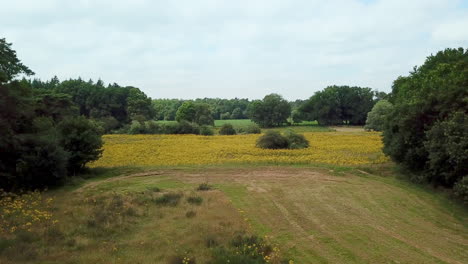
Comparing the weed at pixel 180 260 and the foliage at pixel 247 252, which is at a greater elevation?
the foliage at pixel 247 252

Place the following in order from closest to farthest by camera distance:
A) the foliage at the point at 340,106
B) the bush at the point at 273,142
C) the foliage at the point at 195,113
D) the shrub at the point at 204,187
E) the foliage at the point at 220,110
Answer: the shrub at the point at 204,187, the bush at the point at 273,142, the foliage at the point at 195,113, the foliage at the point at 340,106, the foliage at the point at 220,110

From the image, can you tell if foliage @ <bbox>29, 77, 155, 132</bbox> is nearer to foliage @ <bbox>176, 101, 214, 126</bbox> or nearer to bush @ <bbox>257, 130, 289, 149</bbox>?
foliage @ <bbox>176, 101, 214, 126</bbox>

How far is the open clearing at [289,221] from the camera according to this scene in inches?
367

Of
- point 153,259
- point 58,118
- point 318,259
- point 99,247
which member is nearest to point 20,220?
point 99,247

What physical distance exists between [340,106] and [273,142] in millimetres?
56736

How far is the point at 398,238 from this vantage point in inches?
412

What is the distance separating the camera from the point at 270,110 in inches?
3164

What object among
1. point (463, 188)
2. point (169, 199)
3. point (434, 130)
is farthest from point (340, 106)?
point (169, 199)

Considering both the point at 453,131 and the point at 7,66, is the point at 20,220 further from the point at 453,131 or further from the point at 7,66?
the point at 453,131

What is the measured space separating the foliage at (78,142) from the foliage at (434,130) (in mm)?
18119

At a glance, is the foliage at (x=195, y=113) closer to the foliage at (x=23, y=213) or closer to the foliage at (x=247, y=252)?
the foliage at (x=23, y=213)

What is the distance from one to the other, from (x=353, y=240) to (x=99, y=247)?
7.38m

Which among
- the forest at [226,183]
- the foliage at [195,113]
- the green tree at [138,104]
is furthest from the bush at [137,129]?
the forest at [226,183]

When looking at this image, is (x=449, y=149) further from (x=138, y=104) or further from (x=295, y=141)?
(x=138, y=104)
